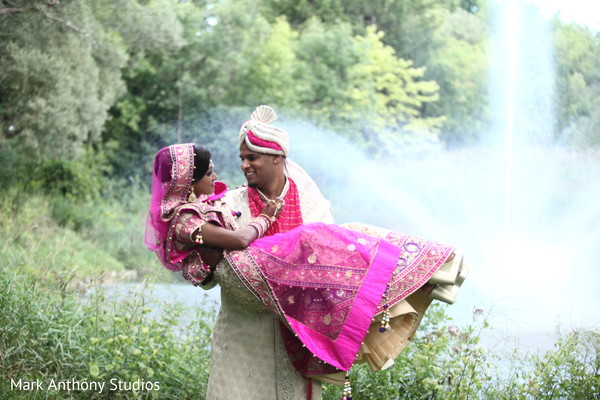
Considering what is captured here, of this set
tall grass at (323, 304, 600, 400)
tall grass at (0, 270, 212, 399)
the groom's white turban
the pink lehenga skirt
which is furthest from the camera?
tall grass at (0, 270, 212, 399)

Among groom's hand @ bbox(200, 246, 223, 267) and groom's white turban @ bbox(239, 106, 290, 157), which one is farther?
groom's white turban @ bbox(239, 106, 290, 157)

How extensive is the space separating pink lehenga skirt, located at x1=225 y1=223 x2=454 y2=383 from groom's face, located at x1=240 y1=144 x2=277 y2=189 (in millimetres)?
389

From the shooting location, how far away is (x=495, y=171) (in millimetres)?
15367

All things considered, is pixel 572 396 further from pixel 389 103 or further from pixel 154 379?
pixel 389 103

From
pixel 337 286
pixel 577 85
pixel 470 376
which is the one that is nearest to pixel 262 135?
pixel 337 286

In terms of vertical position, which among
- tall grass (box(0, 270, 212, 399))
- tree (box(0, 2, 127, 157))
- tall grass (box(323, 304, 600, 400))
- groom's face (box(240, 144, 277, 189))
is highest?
groom's face (box(240, 144, 277, 189))

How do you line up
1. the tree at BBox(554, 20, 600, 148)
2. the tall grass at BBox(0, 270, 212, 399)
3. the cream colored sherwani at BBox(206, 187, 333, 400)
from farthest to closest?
the tree at BBox(554, 20, 600, 148), the tall grass at BBox(0, 270, 212, 399), the cream colored sherwani at BBox(206, 187, 333, 400)

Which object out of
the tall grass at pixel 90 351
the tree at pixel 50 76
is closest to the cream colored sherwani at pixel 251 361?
the tall grass at pixel 90 351

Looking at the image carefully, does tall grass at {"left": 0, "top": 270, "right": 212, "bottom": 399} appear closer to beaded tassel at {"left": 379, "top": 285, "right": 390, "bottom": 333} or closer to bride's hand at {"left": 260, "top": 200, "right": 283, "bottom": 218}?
bride's hand at {"left": 260, "top": 200, "right": 283, "bottom": 218}

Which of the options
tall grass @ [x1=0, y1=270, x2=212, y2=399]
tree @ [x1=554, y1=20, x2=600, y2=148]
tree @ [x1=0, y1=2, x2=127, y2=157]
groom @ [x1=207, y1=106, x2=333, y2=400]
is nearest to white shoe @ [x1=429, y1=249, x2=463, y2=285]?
groom @ [x1=207, y1=106, x2=333, y2=400]

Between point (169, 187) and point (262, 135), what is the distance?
1.76 feet

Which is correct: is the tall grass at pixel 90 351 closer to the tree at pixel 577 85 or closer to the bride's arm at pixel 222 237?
the bride's arm at pixel 222 237

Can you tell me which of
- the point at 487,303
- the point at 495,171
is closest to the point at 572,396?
the point at 487,303

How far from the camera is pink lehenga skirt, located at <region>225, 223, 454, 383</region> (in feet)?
10.2
